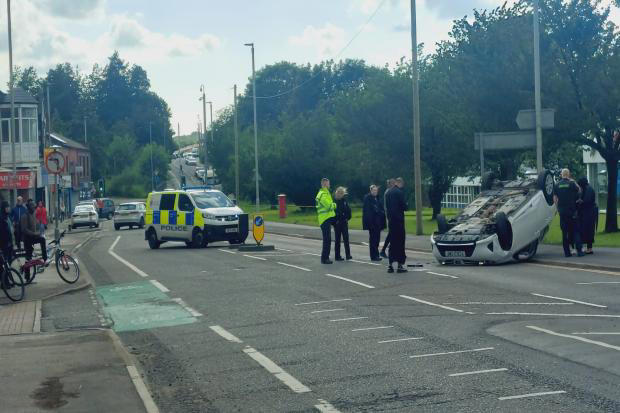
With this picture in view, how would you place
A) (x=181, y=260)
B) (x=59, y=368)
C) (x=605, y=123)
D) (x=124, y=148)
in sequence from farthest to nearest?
1. (x=124, y=148)
2. (x=605, y=123)
3. (x=181, y=260)
4. (x=59, y=368)

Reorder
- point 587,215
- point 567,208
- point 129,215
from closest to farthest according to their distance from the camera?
1. point 567,208
2. point 587,215
3. point 129,215

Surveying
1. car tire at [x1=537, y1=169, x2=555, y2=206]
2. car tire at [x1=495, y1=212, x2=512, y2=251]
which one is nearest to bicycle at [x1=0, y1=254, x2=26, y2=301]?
car tire at [x1=495, y1=212, x2=512, y2=251]

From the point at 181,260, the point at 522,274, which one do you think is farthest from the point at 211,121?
the point at 522,274

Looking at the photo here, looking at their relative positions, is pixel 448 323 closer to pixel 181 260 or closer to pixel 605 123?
pixel 181 260

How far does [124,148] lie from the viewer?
424ft

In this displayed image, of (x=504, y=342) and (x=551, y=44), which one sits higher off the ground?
(x=551, y=44)

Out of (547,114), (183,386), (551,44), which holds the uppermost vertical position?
(551,44)

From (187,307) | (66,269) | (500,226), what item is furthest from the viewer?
(66,269)

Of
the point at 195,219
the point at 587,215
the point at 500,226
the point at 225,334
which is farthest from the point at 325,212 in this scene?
the point at 225,334

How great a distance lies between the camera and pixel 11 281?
57.4 feet

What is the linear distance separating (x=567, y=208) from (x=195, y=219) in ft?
45.1

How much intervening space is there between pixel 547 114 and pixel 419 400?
19.4m

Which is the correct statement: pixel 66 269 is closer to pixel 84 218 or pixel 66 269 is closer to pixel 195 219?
pixel 195 219

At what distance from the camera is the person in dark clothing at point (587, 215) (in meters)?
21.6
